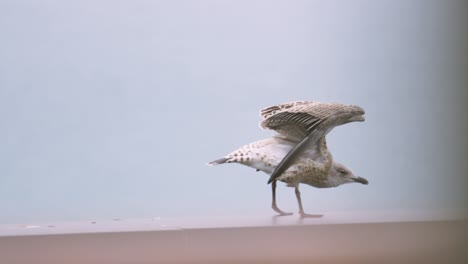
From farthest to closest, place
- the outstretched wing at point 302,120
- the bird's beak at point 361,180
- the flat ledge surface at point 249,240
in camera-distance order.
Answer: the bird's beak at point 361,180
the outstretched wing at point 302,120
the flat ledge surface at point 249,240

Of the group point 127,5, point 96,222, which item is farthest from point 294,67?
point 96,222

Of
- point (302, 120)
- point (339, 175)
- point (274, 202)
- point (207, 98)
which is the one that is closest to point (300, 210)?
point (274, 202)

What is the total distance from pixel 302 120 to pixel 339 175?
28cm

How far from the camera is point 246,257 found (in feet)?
7.79

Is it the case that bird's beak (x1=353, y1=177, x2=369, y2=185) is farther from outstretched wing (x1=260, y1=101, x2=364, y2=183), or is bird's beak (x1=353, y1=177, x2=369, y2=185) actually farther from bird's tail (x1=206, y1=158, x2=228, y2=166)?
bird's tail (x1=206, y1=158, x2=228, y2=166)

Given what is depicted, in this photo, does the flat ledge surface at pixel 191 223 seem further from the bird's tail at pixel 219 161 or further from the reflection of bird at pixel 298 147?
the bird's tail at pixel 219 161

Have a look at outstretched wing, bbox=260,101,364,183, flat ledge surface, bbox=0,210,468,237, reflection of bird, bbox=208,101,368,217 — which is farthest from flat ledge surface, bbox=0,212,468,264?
outstretched wing, bbox=260,101,364,183

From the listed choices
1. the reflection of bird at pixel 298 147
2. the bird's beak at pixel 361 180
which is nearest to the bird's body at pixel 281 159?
the reflection of bird at pixel 298 147

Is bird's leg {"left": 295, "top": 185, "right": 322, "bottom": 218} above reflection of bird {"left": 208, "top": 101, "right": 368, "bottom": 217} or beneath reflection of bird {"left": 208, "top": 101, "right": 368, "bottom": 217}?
beneath

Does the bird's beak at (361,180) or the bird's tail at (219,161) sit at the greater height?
the bird's tail at (219,161)

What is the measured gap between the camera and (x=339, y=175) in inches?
95.8

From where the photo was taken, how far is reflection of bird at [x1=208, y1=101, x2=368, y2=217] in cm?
235

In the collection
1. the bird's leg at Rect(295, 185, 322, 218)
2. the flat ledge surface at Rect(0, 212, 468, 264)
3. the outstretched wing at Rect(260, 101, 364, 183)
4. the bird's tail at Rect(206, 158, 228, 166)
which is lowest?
the flat ledge surface at Rect(0, 212, 468, 264)

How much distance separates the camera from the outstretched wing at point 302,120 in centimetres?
235
